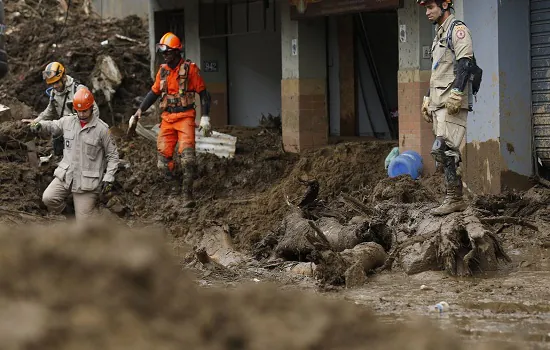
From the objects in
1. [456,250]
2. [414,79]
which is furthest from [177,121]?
[456,250]

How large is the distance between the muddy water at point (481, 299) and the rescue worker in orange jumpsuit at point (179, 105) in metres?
5.16

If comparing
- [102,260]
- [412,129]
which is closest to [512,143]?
[412,129]

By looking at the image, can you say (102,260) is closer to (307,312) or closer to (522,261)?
(307,312)

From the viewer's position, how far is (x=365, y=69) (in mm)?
15805

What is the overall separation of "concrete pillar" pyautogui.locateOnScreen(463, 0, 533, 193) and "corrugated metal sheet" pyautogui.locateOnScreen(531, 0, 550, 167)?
7 centimetres

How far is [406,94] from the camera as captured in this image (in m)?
12.7

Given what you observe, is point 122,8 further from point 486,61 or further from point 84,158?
point 486,61

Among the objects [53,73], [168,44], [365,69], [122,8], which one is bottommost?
[53,73]

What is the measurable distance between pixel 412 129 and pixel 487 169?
1717 millimetres

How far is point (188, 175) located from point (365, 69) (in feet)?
12.9

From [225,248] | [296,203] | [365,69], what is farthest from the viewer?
[365,69]

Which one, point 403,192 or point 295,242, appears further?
point 403,192

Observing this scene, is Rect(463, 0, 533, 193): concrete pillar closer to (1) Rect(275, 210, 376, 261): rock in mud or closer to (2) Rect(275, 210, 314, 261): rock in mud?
(1) Rect(275, 210, 376, 261): rock in mud

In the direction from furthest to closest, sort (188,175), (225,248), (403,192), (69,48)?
1. (69,48)
2. (188,175)
3. (225,248)
4. (403,192)
